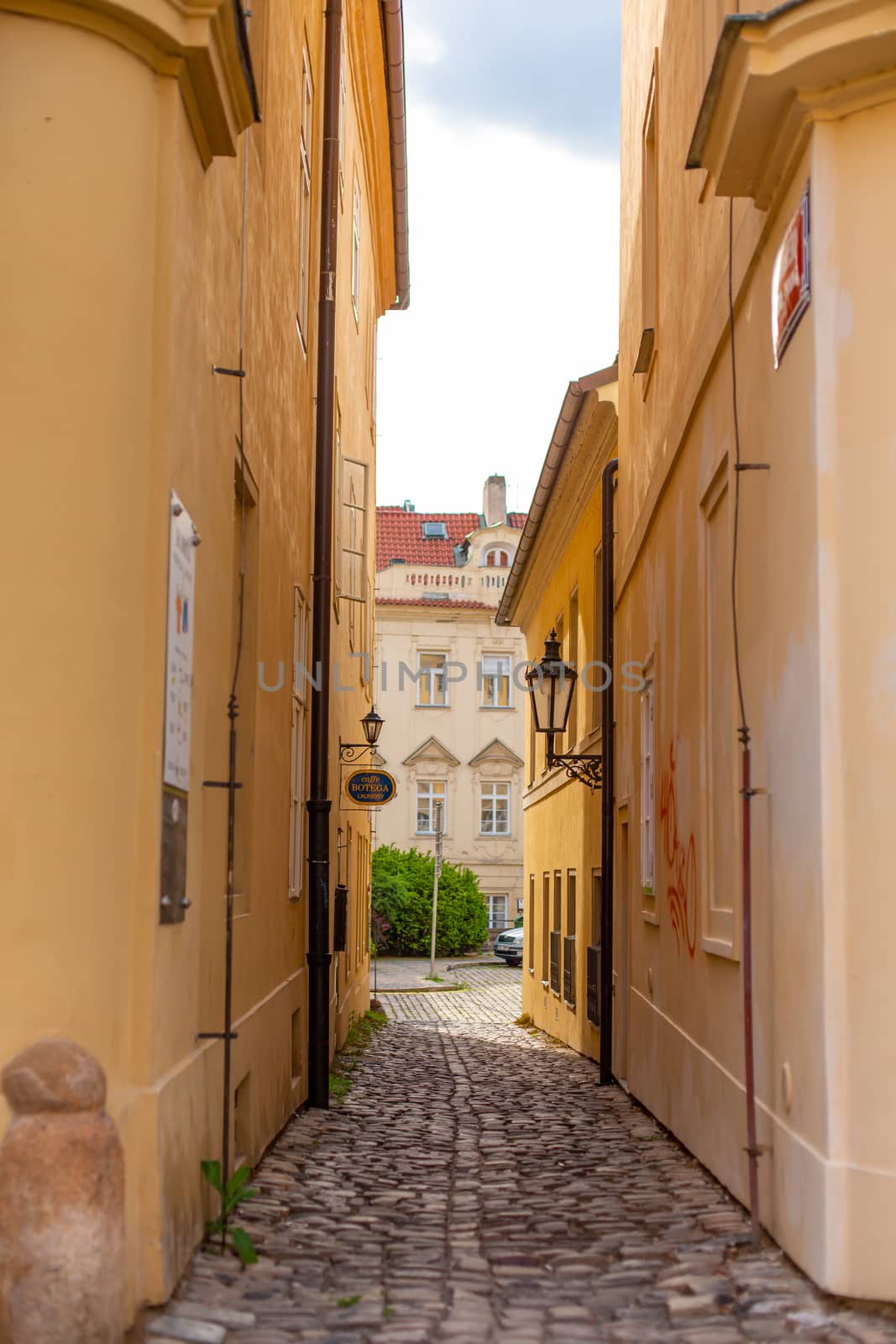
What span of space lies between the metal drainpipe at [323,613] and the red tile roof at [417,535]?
3969 centimetres

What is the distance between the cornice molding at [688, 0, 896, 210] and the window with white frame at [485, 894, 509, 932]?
152 feet

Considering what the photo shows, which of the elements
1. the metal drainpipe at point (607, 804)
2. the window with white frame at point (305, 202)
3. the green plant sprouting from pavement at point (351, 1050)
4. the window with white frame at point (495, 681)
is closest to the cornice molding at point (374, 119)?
the window with white frame at point (305, 202)

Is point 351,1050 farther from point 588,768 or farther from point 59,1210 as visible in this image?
point 59,1210

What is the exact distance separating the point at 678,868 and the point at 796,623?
4.08m

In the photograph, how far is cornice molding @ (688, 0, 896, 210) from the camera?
18.0 ft

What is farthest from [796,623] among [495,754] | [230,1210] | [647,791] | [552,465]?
[495,754]

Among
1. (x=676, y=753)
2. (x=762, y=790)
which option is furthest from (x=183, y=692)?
(x=676, y=753)

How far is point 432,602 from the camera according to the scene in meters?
51.8

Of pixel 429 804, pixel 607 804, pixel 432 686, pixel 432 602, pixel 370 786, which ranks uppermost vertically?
pixel 432 602

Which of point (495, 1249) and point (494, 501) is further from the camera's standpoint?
point (494, 501)

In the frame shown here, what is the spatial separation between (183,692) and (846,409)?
257 centimetres

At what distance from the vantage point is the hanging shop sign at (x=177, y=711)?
18.0 ft

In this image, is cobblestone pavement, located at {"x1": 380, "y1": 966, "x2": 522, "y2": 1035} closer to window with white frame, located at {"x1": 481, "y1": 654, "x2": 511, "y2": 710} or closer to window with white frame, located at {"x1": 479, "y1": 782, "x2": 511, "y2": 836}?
window with white frame, located at {"x1": 479, "y1": 782, "x2": 511, "y2": 836}

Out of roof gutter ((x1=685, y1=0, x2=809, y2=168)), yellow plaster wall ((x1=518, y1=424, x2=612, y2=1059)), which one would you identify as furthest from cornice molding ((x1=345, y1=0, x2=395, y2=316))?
roof gutter ((x1=685, y1=0, x2=809, y2=168))
